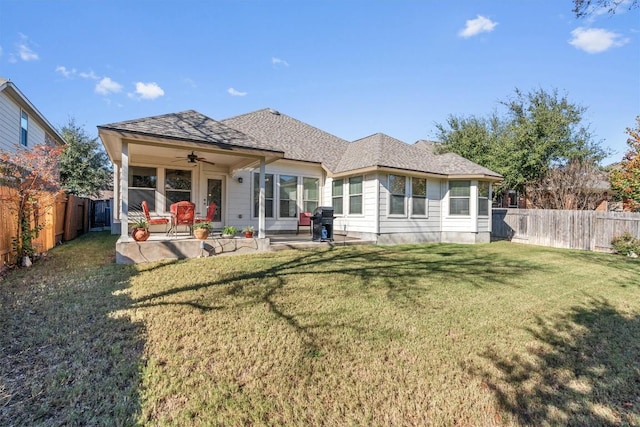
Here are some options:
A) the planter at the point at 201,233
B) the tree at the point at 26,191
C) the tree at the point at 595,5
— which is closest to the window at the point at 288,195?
the planter at the point at 201,233

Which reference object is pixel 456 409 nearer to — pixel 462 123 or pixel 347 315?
pixel 347 315

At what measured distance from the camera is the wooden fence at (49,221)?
618 centimetres

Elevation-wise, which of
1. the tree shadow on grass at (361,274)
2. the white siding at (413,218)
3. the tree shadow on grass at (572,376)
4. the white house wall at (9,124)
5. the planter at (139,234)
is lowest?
the tree shadow on grass at (572,376)

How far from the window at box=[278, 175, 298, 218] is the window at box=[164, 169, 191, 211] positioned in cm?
335

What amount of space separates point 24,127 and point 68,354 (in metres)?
15.1

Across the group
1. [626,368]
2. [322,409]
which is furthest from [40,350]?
[626,368]

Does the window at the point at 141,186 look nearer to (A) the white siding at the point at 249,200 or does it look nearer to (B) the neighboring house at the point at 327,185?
(B) the neighboring house at the point at 327,185

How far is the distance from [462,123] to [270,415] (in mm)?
21038

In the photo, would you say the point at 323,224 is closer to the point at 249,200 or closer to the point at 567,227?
the point at 249,200

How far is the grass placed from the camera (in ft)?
7.96

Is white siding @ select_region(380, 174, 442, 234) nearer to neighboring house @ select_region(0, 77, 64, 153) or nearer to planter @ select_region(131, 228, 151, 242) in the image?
planter @ select_region(131, 228, 151, 242)

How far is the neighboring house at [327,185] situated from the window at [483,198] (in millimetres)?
42

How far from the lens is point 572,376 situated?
3.07 metres

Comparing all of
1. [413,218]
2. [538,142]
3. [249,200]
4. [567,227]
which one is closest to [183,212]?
[249,200]
